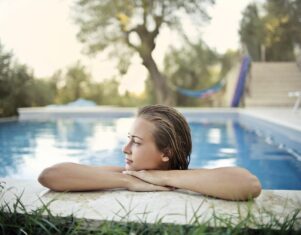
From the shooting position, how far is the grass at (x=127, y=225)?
3.50 ft

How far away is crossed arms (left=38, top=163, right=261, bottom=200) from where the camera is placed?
1.33 m

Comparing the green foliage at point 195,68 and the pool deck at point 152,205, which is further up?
the green foliage at point 195,68

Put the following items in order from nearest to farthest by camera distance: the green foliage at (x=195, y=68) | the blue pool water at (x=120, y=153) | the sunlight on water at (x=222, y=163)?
1. the blue pool water at (x=120, y=153)
2. the sunlight on water at (x=222, y=163)
3. the green foliage at (x=195, y=68)

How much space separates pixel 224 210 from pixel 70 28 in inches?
492

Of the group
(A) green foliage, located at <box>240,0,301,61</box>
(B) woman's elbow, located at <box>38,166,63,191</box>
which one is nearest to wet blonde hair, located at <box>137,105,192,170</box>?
(B) woman's elbow, located at <box>38,166,63,191</box>

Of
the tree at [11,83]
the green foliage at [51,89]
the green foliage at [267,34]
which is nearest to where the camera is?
the tree at [11,83]

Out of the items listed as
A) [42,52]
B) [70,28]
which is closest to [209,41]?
[70,28]

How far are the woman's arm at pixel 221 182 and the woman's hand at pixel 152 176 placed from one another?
0.03m

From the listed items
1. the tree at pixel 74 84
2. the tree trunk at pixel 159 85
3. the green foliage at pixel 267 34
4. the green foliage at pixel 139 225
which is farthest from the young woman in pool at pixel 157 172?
the tree at pixel 74 84

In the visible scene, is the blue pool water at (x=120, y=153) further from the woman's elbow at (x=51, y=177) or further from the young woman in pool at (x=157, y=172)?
the woman's elbow at (x=51, y=177)

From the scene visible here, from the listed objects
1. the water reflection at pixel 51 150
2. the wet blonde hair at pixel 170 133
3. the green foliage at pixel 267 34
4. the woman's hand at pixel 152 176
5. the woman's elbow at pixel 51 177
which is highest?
the green foliage at pixel 267 34

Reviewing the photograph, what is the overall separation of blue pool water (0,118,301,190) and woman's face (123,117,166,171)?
147 centimetres

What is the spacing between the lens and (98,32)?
41.2ft

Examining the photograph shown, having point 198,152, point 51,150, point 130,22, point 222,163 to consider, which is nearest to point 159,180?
point 222,163
